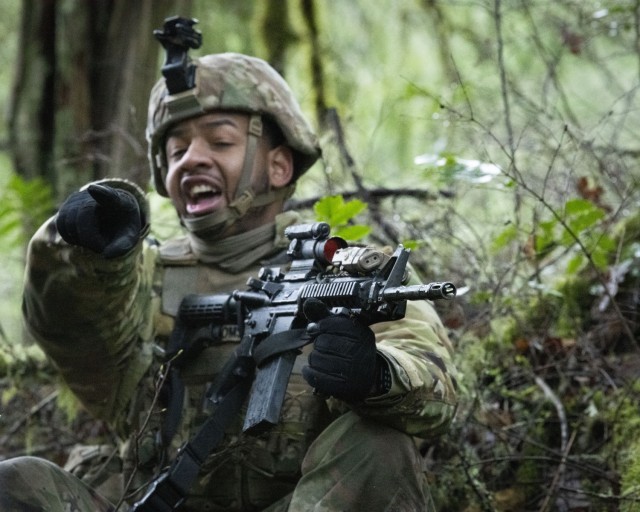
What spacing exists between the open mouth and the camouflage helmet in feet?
0.86

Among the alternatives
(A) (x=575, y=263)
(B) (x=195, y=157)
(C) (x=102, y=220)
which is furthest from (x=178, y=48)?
(A) (x=575, y=263)

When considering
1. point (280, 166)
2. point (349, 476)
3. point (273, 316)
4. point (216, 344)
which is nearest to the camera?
point (349, 476)

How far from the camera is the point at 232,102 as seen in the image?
3996 mm

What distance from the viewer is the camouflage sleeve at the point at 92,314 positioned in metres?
3.22

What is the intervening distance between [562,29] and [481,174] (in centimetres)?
262

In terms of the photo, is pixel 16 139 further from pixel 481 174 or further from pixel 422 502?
pixel 422 502

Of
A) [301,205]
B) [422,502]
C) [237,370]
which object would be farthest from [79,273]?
[301,205]

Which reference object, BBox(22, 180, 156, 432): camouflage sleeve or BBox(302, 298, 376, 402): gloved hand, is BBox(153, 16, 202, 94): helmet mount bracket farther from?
BBox(302, 298, 376, 402): gloved hand

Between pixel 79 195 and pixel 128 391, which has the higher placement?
pixel 79 195

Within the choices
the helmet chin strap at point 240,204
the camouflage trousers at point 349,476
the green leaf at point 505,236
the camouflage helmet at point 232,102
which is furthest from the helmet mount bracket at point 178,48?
the camouflage trousers at point 349,476

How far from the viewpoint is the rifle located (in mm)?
2836

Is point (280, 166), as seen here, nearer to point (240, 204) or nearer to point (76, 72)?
point (240, 204)

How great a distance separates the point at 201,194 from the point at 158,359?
66 centimetres

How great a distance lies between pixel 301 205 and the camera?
17.9 ft
